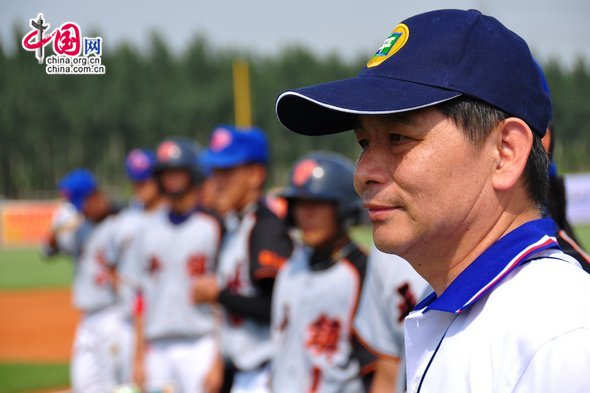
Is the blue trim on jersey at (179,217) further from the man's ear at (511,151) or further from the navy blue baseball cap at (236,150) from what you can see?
the man's ear at (511,151)

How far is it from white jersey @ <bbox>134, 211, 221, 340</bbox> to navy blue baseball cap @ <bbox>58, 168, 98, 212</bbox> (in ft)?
8.75

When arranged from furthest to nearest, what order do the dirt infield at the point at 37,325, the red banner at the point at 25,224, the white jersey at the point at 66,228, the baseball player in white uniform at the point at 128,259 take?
the red banner at the point at 25,224, the dirt infield at the point at 37,325, the white jersey at the point at 66,228, the baseball player in white uniform at the point at 128,259

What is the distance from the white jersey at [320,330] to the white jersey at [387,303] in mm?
590

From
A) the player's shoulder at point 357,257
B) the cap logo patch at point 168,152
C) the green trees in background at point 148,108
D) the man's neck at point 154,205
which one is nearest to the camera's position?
the player's shoulder at point 357,257

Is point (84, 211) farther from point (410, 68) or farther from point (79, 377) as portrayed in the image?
point (410, 68)

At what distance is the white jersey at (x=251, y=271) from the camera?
4.72m

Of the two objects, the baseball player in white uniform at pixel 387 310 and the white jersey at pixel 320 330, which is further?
the white jersey at pixel 320 330

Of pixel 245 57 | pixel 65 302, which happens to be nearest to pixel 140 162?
pixel 65 302

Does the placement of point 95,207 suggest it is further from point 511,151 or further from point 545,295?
point 545,295

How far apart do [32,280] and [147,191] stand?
13.6 metres

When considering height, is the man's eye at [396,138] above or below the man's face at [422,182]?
above

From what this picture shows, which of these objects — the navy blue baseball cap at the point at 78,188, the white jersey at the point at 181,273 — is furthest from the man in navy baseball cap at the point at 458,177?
the navy blue baseball cap at the point at 78,188

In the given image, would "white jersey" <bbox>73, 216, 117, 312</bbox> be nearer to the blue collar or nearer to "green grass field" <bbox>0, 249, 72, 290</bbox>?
the blue collar

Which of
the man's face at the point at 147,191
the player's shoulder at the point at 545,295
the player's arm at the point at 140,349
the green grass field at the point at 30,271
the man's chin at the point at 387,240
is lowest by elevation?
the green grass field at the point at 30,271
